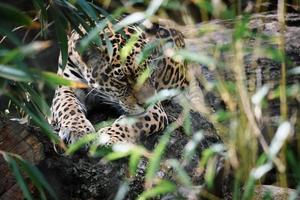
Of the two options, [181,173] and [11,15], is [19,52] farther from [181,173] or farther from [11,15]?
[181,173]

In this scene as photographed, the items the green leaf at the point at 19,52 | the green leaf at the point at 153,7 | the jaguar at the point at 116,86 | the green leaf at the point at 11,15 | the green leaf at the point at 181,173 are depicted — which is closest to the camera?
the green leaf at the point at 11,15

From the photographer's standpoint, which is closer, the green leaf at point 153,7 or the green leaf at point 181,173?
the green leaf at point 153,7

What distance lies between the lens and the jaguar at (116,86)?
5.13 m

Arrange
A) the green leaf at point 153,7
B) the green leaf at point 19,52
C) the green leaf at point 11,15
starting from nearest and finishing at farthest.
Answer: the green leaf at point 11,15 < the green leaf at point 19,52 < the green leaf at point 153,7

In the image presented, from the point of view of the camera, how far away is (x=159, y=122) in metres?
5.35

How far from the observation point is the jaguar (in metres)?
5.13

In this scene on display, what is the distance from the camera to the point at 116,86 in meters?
5.53

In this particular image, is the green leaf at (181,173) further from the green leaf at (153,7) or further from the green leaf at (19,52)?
the green leaf at (19,52)

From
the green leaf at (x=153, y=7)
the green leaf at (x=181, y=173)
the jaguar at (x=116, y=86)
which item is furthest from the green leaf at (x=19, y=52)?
the jaguar at (x=116, y=86)

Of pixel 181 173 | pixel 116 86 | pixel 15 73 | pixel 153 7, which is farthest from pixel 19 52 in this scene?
pixel 116 86

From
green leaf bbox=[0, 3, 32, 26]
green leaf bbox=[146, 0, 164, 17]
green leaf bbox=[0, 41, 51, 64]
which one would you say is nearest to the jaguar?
green leaf bbox=[146, 0, 164, 17]

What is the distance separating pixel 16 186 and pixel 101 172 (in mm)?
592

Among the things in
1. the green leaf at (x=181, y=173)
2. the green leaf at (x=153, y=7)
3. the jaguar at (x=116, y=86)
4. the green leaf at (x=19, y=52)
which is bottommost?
the jaguar at (x=116, y=86)

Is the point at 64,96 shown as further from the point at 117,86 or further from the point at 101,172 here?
the point at 101,172
